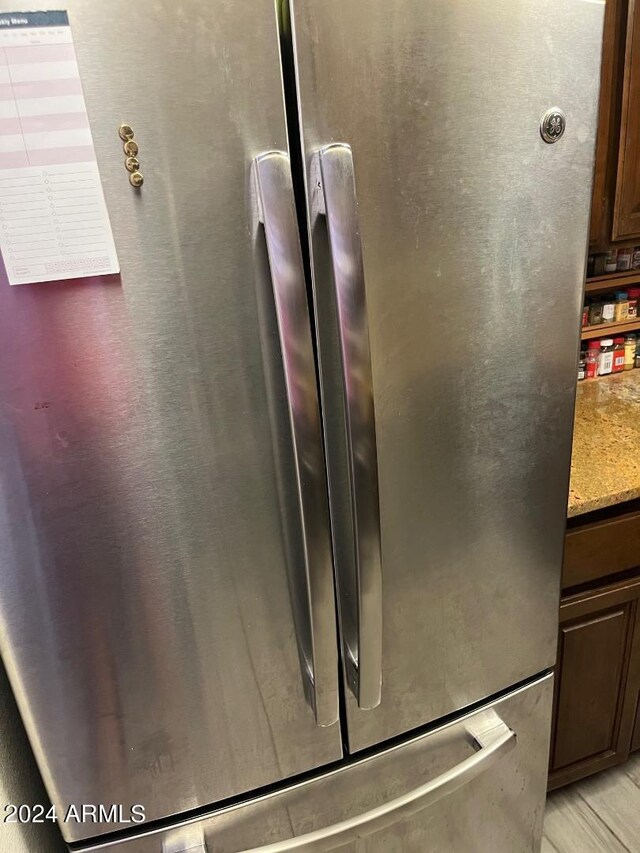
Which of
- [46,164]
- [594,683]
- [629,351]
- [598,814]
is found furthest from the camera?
[629,351]

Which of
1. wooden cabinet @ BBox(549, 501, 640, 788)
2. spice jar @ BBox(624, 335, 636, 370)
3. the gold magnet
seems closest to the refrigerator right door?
the gold magnet

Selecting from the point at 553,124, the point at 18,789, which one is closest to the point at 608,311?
the point at 553,124

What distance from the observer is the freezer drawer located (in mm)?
919

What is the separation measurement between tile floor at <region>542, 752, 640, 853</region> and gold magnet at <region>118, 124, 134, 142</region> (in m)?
1.73

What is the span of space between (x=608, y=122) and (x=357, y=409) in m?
1.03

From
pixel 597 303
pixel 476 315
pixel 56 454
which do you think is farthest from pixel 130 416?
pixel 597 303

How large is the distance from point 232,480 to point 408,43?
0.53 meters

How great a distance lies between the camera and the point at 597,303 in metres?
1.74

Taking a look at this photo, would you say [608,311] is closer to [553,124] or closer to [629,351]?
[629,351]

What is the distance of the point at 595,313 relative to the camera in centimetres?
174

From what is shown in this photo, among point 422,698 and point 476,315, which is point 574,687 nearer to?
point 422,698

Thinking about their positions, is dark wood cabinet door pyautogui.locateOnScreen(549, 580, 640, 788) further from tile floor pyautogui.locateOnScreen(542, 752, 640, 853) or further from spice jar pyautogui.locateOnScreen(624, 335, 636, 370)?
spice jar pyautogui.locateOnScreen(624, 335, 636, 370)

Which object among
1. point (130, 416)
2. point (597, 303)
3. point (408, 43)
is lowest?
point (597, 303)

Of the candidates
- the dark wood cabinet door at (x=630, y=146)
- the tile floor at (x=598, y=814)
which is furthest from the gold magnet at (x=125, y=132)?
the tile floor at (x=598, y=814)
